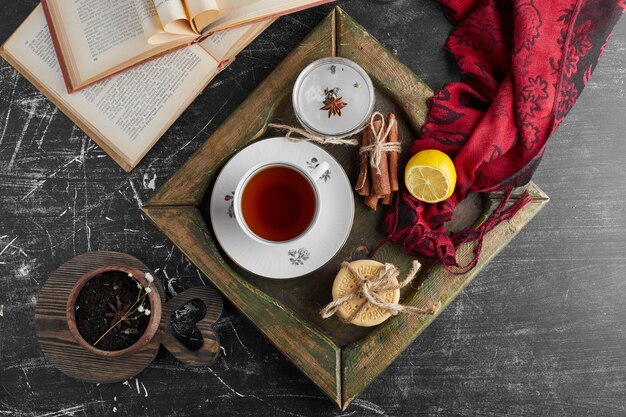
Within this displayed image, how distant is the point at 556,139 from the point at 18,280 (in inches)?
52.3

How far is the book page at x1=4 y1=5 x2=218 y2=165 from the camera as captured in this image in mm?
1132

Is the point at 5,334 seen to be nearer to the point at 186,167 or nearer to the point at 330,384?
the point at 186,167

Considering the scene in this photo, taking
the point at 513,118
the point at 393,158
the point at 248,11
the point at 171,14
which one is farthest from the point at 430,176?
the point at 171,14

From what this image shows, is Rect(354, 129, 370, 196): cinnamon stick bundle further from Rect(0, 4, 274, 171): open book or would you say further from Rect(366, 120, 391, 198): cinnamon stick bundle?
Rect(0, 4, 274, 171): open book

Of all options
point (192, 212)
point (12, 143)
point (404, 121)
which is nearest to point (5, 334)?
point (12, 143)

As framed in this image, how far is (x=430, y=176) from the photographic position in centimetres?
100

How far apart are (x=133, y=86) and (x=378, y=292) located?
714 mm

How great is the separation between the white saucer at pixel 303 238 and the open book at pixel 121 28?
0.93ft

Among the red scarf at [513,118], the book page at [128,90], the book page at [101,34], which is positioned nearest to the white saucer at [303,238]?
the red scarf at [513,118]

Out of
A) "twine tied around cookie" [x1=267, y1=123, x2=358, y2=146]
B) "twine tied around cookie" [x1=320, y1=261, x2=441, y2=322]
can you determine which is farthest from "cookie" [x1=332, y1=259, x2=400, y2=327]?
"twine tied around cookie" [x1=267, y1=123, x2=358, y2=146]

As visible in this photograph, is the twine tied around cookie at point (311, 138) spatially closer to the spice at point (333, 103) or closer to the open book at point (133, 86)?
the spice at point (333, 103)

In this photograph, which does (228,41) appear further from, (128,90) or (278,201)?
(278,201)

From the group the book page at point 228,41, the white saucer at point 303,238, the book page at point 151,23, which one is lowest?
the white saucer at point 303,238

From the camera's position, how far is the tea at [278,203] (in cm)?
100
